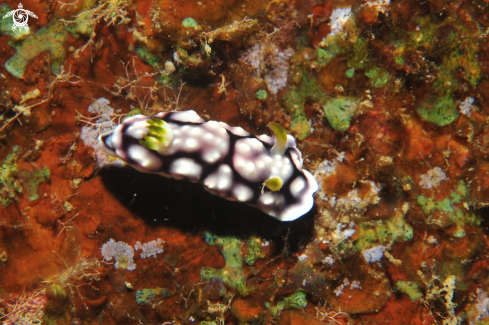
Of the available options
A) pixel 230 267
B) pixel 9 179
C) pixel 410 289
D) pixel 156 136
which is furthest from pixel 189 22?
pixel 410 289

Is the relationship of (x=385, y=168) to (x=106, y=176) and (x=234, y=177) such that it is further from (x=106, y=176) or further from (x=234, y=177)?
(x=106, y=176)

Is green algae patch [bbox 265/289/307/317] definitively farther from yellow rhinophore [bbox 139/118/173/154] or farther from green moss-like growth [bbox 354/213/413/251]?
yellow rhinophore [bbox 139/118/173/154]

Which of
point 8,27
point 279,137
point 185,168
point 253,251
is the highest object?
point 8,27

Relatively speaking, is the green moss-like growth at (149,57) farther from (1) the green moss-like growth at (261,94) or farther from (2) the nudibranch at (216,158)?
(1) the green moss-like growth at (261,94)

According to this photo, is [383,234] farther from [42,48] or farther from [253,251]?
[42,48]

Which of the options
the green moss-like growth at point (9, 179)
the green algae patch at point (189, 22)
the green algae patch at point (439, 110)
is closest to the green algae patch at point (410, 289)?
the green algae patch at point (439, 110)

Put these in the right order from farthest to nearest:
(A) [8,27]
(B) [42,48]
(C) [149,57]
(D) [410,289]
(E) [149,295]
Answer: (D) [410,289]
(C) [149,57]
(E) [149,295]
(B) [42,48]
(A) [8,27]
